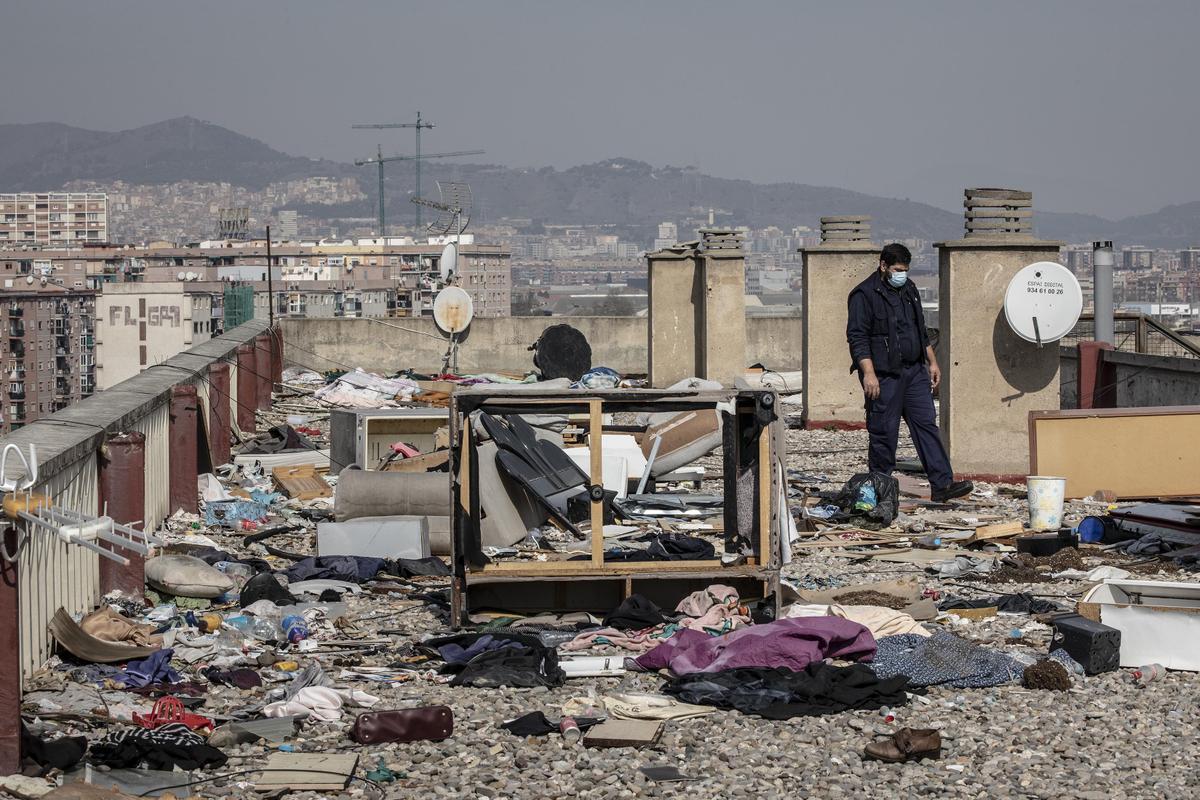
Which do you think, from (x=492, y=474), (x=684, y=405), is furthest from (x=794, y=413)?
(x=684, y=405)

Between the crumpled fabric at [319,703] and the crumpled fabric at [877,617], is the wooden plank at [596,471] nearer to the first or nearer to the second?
the crumpled fabric at [877,617]

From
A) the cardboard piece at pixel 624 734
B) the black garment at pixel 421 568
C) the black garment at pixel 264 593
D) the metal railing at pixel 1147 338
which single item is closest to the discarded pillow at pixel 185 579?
the black garment at pixel 264 593

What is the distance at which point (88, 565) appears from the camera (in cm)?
907

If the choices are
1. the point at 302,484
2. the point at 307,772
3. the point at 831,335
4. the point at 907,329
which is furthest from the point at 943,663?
the point at 831,335

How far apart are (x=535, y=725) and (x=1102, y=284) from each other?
1436 centimetres

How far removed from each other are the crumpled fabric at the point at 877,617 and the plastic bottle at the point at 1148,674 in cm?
108

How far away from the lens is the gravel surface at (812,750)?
603 centimetres

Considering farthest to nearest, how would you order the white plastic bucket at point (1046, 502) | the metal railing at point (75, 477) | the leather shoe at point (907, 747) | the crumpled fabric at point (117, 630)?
the white plastic bucket at point (1046, 502)
the crumpled fabric at point (117, 630)
the metal railing at point (75, 477)
the leather shoe at point (907, 747)

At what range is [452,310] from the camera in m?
27.8

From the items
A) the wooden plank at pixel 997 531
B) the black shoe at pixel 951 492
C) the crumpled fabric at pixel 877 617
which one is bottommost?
the crumpled fabric at pixel 877 617

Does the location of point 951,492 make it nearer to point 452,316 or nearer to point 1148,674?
point 1148,674

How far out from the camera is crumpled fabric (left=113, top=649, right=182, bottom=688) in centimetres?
752

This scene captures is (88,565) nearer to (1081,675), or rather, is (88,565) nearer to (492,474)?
(492,474)

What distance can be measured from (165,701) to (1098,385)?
45.0 feet
